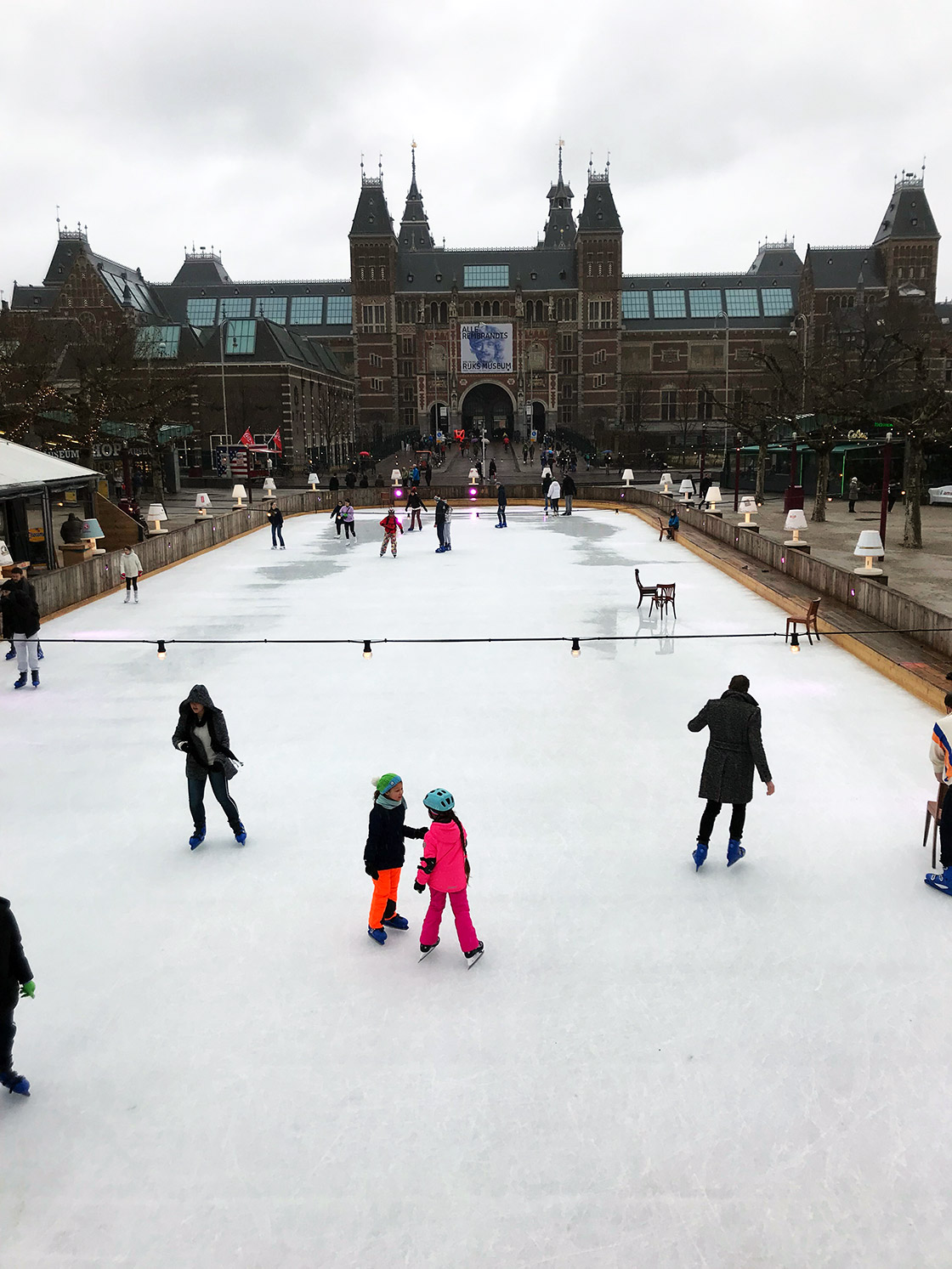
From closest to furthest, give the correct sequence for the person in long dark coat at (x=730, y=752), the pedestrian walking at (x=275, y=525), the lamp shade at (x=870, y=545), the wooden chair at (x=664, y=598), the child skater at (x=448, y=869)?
the child skater at (x=448, y=869), the person in long dark coat at (x=730, y=752), the wooden chair at (x=664, y=598), the lamp shade at (x=870, y=545), the pedestrian walking at (x=275, y=525)

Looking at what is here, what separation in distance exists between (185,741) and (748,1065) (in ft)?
14.7

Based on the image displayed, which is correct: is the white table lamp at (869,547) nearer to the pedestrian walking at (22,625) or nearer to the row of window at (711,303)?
the pedestrian walking at (22,625)

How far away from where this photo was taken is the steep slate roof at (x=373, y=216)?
7956cm

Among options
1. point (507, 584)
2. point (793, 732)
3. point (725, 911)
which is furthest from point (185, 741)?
point (507, 584)

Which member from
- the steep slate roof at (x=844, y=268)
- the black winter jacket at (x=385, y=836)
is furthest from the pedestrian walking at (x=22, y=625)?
the steep slate roof at (x=844, y=268)

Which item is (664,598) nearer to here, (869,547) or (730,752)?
(869,547)

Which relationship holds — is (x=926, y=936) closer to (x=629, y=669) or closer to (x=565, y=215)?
(x=629, y=669)

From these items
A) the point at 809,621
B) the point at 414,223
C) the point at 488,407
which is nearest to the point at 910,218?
the point at 488,407

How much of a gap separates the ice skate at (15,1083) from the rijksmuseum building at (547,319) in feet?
235

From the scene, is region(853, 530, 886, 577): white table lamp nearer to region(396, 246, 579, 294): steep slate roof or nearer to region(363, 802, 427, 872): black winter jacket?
region(363, 802, 427, 872): black winter jacket

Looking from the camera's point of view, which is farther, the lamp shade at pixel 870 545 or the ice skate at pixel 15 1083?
the lamp shade at pixel 870 545

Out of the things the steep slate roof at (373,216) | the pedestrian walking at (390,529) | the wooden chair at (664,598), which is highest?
the steep slate roof at (373,216)

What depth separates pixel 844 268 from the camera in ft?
257

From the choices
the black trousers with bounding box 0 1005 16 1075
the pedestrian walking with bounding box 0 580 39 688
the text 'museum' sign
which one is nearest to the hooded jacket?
the black trousers with bounding box 0 1005 16 1075
